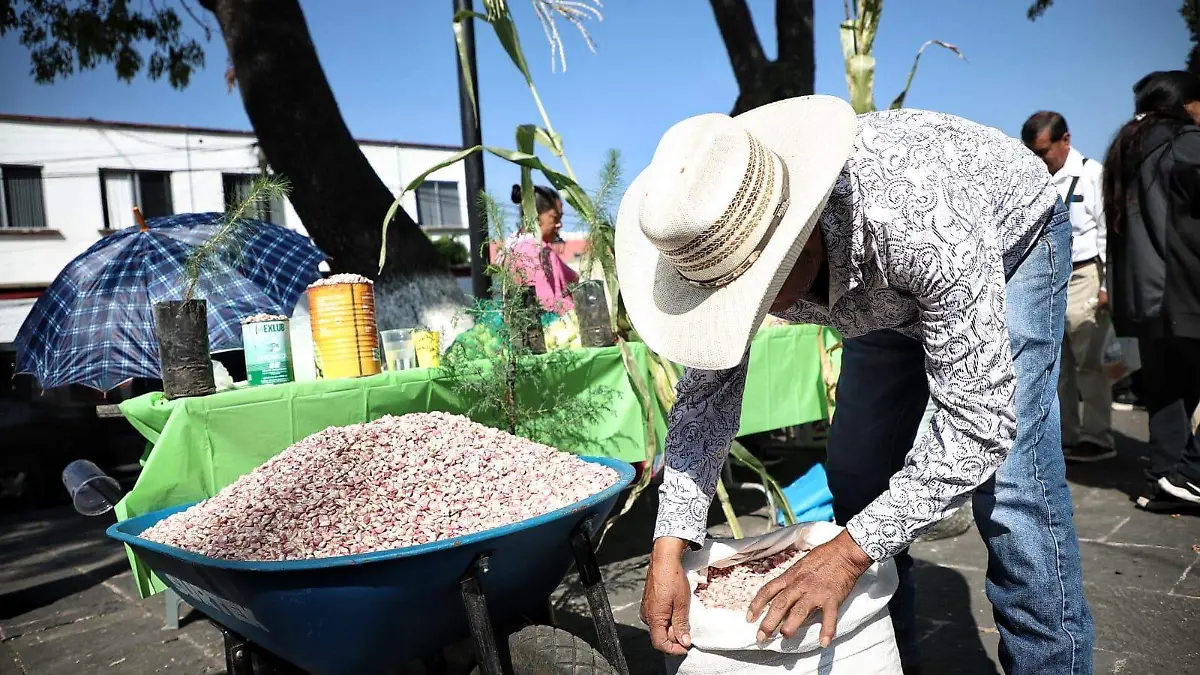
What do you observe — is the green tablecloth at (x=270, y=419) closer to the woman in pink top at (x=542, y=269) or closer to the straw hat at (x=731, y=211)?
the woman in pink top at (x=542, y=269)

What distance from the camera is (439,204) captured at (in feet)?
86.7

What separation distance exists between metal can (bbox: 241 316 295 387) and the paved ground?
3.63 feet

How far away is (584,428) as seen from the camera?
9.57 ft

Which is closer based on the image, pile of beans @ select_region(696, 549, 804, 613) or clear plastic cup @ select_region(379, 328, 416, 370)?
pile of beans @ select_region(696, 549, 804, 613)

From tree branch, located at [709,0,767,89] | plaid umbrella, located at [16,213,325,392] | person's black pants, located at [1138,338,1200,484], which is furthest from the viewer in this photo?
tree branch, located at [709,0,767,89]

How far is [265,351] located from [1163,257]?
12.9 feet

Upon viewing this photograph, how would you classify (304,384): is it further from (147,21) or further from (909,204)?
(147,21)

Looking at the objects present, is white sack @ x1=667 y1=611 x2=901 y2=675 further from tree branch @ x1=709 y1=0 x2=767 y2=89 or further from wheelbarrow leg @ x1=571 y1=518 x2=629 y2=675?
tree branch @ x1=709 y1=0 x2=767 y2=89

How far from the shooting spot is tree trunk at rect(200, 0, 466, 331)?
476 centimetres

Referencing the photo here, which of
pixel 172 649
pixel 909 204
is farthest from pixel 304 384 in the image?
pixel 909 204

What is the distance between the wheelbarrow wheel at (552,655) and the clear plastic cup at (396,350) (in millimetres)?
1338

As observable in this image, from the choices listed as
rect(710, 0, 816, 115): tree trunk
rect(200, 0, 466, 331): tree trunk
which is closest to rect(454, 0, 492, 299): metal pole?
rect(200, 0, 466, 331): tree trunk

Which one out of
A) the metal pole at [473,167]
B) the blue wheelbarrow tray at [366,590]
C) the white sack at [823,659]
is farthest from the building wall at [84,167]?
the white sack at [823,659]

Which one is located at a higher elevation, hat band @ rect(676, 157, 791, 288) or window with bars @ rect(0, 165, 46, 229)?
window with bars @ rect(0, 165, 46, 229)
